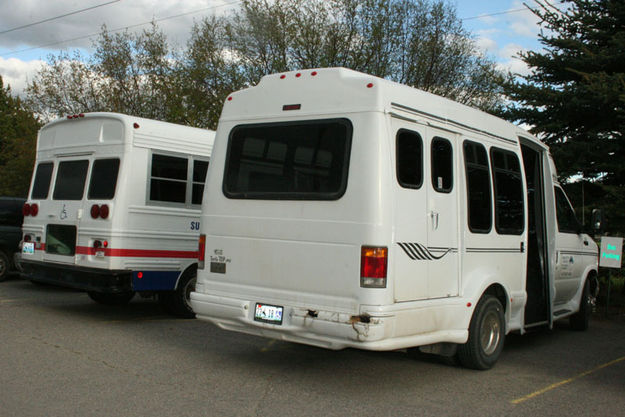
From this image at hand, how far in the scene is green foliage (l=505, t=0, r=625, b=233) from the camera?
11.8 metres

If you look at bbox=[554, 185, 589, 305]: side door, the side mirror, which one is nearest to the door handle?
bbox=[554, 185, 589, 305]: side door

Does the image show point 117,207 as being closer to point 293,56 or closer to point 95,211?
point 95,211

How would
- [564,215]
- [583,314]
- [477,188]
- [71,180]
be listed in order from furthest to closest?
1. [583,314]
2. [71,180]
3. [564,215]
4. [477,188]

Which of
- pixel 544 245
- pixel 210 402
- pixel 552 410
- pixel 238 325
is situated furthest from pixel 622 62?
pixel 210 402

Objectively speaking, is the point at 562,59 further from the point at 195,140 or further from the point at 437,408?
the point at 437,408

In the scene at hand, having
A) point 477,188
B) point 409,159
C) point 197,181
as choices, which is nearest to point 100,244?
point 197,181

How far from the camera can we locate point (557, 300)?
885 cm

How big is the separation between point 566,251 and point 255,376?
5.05m

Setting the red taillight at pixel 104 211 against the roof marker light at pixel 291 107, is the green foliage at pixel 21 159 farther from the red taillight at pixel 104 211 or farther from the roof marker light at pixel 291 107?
the roof marker light at pixel 291 107

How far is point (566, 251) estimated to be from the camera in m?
8.88

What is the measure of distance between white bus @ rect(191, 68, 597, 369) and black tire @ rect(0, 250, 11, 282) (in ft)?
28.0

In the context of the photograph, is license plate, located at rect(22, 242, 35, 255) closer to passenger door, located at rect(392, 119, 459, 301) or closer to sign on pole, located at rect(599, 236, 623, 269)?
passenger door, located at rect(392, 119, 459, 301)

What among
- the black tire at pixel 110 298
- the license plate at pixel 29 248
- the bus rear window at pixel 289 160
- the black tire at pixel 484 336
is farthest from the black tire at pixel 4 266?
the black tire at pixel 484 336

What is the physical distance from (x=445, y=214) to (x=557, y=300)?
369cm
